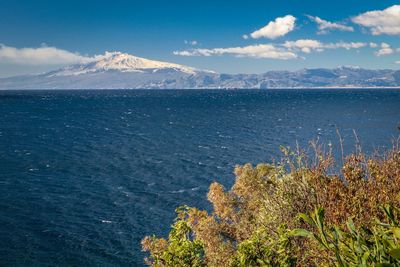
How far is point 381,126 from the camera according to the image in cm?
16050

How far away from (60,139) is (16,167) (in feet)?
149

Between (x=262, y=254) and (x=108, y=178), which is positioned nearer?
(x=262, y=254)

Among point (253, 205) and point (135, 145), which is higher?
Result: point (253, 205)

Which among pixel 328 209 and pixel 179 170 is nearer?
pixel 328 209

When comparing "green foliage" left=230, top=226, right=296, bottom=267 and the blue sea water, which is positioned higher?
"green foliage" left=230, top=226, right=296, bottom=267

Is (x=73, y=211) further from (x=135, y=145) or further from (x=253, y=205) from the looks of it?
(x=135, y=145)

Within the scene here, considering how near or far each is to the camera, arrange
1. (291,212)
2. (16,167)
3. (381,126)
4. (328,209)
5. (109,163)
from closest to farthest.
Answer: (328,209) → (291,212) → (16,167) → (109,163) → (381,126)

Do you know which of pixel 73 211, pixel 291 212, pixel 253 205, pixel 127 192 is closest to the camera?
pixel 291 212

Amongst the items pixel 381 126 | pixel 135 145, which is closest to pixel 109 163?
pixel 135 145

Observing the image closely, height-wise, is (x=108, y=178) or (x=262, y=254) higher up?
(x=262, y=254)

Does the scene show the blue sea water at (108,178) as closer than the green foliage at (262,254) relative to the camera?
No

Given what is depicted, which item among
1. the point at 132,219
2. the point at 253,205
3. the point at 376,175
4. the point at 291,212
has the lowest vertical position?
the point at 132,219

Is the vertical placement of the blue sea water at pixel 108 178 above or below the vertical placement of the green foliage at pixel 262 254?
below

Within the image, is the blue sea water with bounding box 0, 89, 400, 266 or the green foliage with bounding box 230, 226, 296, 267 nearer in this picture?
the green foliage with bounding box 230, 226, 296, 267
